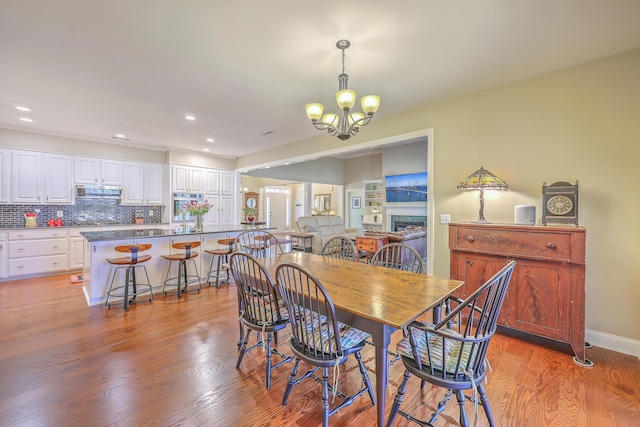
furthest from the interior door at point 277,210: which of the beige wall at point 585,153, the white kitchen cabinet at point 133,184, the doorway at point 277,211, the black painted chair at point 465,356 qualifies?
the black painted chair at point 465,356

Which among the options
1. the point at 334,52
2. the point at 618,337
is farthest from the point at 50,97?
the point at 618,337

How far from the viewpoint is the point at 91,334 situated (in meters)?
2.78

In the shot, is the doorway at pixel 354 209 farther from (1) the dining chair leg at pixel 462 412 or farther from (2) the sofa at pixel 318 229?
(1) the dining chair leg at pixel 462 412

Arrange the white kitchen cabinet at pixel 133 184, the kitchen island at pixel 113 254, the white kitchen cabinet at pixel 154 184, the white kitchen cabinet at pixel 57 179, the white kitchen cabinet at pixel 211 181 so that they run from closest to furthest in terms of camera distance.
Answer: the kitchen island at pixel 113 254, the white kitchen cabinet at pixel 57 179, the white kitchen cabinet at pixel 133 184, the white kitchen cabinet at pixel 154 184, the white kitchen cabinet at pixel 211 181

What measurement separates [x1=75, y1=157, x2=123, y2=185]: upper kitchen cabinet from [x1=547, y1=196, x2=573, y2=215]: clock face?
718 centimetres

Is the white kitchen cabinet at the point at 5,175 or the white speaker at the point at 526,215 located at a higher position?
the white kitchen cabinet at the point at 5,175

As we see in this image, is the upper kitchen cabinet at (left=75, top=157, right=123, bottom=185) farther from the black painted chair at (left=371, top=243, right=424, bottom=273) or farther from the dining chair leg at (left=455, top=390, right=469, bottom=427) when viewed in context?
the dining chair leg at (left=455, top=390, right=469, bottom=427)

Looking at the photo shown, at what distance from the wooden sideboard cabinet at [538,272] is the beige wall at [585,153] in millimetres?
538

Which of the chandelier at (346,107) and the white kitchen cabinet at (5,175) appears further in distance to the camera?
the white kitchen cabinet at (5,175)

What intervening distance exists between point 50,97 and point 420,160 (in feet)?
22.9

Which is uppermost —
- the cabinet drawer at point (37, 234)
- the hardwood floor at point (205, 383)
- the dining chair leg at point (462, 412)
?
the cabinet drawer at point (37, 234)

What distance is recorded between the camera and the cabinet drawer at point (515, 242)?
7.73 feet

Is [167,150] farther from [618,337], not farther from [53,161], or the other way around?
[618,337]

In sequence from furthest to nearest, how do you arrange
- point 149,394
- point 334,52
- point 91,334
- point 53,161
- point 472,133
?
point 53,161, point 472,133, point 91,334, point 334,52, point 149,394
